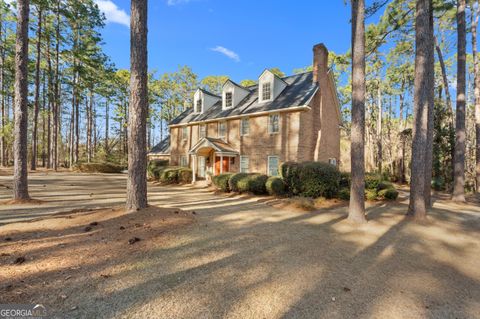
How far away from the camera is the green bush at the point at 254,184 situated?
1162 centimetres

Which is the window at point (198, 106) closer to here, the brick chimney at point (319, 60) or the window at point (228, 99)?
the window at point (228, 99)

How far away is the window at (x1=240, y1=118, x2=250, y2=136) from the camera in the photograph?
1694 centimetres

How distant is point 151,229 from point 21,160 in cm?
721

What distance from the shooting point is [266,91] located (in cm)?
1683

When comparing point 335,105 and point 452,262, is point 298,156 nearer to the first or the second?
point 335,105

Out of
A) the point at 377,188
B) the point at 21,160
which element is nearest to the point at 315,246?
the point at 377,188

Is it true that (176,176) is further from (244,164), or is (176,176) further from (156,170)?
(244,164)

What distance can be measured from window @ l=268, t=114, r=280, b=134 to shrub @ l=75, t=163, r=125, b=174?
75.6ft

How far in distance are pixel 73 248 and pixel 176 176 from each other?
1399 centimetres

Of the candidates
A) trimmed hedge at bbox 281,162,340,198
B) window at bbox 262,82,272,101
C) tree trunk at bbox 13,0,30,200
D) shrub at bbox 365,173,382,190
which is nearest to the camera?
tree trunk at bbox 13,0,30,200

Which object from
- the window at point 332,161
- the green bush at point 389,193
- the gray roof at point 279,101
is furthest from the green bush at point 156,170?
the green bush at point 389,193

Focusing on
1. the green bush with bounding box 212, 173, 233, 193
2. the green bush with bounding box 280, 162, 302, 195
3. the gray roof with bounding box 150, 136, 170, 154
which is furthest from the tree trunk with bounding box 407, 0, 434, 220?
the gray roof with bounding box 150, 136, 170, 154

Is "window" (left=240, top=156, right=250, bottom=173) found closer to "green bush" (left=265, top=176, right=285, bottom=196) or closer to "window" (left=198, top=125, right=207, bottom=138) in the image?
"window" (left=198, top=125, right=207, bottom=138)

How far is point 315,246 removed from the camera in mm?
4887
